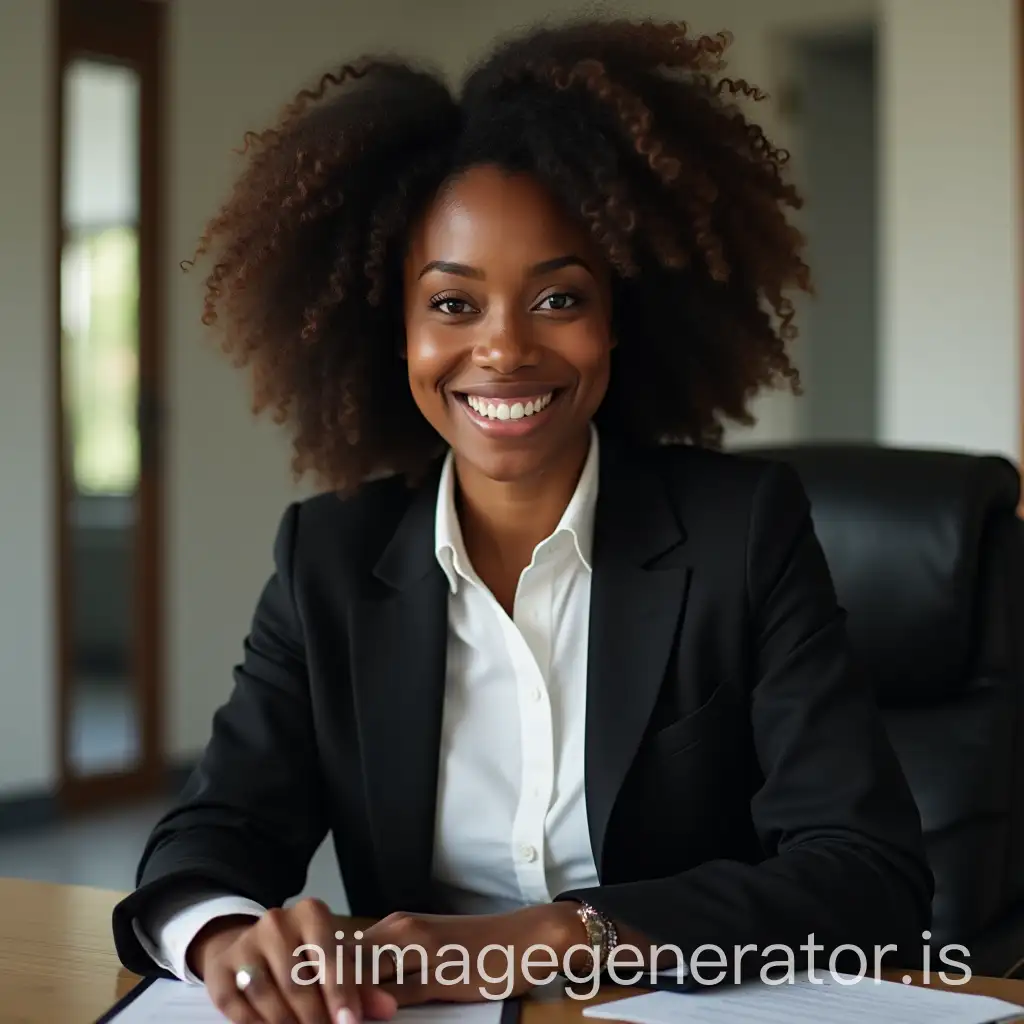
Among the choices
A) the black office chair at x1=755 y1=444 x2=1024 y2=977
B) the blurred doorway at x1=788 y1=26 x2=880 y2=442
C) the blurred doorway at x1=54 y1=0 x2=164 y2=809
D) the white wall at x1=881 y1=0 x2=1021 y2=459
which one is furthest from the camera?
the blurred doorway at x1=788 y1=26 x2=880 y2=442

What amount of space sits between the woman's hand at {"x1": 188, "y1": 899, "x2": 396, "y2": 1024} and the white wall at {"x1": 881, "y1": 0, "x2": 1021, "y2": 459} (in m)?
3.12

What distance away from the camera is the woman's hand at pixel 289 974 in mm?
1118

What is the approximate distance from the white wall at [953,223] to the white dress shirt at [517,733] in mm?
2649

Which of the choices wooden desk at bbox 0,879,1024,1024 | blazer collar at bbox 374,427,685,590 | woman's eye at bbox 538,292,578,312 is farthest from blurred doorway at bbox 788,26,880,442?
wooden desk at bbox 0,879,1024,1024

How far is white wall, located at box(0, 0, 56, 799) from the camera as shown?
15.0ft

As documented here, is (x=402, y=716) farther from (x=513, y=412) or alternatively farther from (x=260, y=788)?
(x=513, y=412)

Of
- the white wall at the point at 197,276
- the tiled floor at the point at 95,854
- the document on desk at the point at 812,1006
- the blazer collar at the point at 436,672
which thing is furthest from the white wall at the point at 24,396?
the document on desk at the point at 812,1006

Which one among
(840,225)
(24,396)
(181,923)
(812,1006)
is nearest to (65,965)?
(181,923)

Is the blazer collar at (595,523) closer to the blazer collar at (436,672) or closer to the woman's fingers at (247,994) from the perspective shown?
the blazer collar at (436,672)

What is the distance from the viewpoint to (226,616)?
17.6 feet

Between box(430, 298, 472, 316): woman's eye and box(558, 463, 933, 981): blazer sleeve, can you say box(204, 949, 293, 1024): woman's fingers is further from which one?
box(430, 298, 472, 316): woman's eye

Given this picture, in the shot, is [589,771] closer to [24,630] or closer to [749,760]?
[749,760]

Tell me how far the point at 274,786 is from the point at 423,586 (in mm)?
247

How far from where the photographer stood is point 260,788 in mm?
1504
